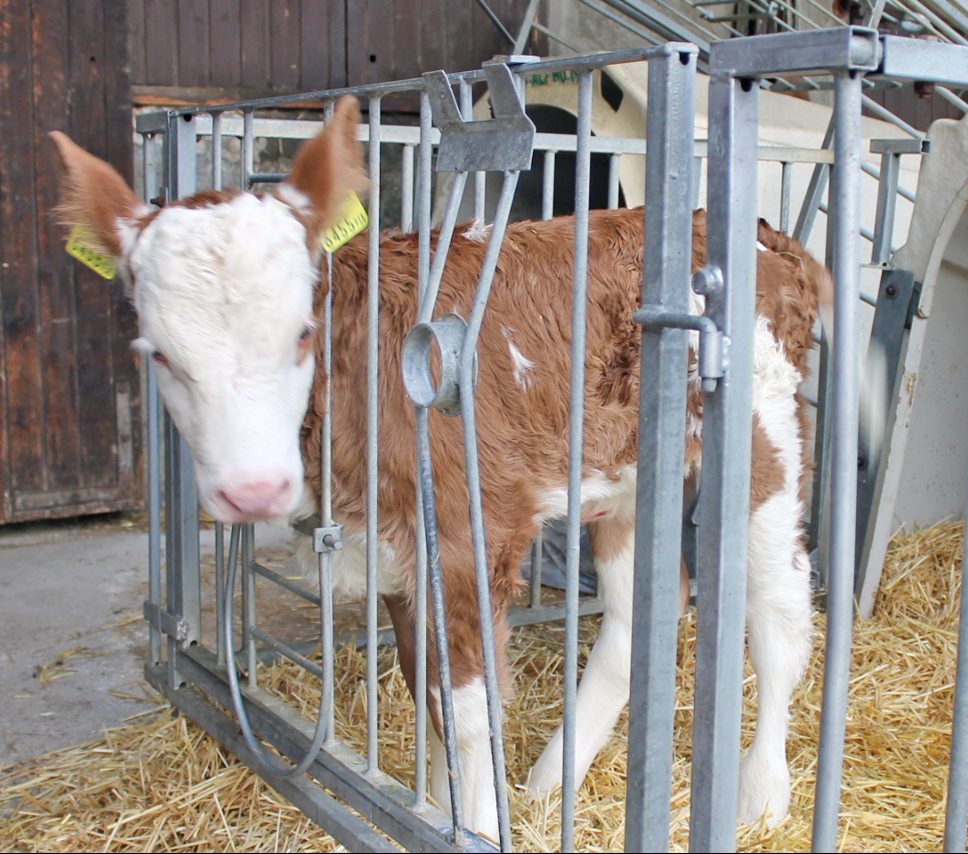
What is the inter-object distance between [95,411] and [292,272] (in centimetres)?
367

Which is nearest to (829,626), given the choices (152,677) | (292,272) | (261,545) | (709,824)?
(709,824)

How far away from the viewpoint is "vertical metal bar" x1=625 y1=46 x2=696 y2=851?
1.66 meters

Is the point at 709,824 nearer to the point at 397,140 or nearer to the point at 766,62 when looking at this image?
the point at 766,62

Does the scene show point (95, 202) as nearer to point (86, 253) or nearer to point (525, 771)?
point (86, 253)

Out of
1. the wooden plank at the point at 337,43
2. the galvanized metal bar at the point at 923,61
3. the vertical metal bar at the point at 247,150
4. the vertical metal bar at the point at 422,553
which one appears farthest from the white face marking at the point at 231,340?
the wooden plank at the point at 337,43

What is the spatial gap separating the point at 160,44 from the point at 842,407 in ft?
16.5

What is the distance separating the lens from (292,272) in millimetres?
2318

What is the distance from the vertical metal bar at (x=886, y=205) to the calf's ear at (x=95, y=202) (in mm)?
2579

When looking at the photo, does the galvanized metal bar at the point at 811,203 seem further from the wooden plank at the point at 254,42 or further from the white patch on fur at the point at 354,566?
the wooden plank at the point at 254,42

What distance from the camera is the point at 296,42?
5.97 metres

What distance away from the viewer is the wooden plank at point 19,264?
521cm

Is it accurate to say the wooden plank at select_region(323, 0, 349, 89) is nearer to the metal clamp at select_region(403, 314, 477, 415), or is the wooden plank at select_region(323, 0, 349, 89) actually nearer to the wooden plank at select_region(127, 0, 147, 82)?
the wooden plank at select_region(127, 0, 147, 82)

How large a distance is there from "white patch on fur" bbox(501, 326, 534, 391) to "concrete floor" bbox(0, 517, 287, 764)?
1.79 metres

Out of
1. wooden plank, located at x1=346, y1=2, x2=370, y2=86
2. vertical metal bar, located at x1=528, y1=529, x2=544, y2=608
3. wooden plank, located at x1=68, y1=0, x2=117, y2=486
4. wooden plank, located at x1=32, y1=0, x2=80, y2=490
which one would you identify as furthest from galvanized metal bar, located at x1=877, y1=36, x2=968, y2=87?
wooden plank, located at x1=346, y1=2, x2=370, y2=86
